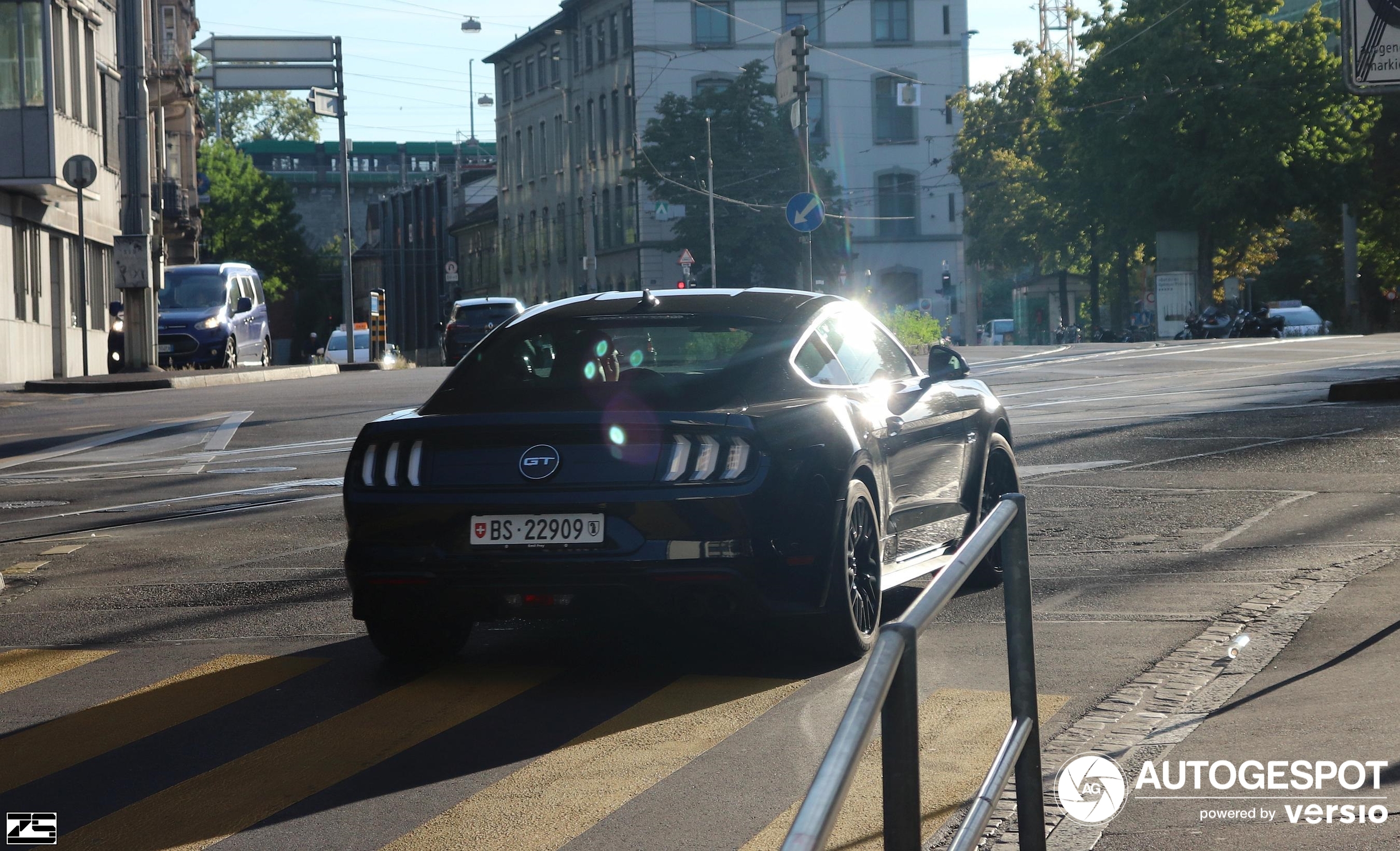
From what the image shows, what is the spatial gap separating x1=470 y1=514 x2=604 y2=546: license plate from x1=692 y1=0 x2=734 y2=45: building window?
81.4 metres

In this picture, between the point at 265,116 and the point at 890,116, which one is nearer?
the point at 890,116

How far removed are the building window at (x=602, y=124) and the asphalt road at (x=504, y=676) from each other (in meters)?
76.5

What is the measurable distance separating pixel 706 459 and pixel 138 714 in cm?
209

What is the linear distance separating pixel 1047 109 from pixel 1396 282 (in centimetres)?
1549

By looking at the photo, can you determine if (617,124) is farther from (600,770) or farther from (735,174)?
(600,770)

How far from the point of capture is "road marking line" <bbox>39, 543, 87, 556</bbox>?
34.9ft

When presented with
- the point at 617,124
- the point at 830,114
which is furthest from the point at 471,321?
the point at 830,114

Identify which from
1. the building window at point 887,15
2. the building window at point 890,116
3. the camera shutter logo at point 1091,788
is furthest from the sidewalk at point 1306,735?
the building window at point 887,15

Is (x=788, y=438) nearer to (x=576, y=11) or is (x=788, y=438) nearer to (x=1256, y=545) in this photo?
(x=1256, y=545)

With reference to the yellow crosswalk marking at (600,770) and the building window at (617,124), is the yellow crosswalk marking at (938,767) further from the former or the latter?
the building window at (617,124)

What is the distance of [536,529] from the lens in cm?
634

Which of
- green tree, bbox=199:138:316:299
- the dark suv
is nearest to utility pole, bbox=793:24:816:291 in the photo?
the dark suv

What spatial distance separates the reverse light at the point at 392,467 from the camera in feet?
21.6

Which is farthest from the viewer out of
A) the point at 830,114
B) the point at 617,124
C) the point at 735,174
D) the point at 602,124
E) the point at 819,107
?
the point at 602,124
